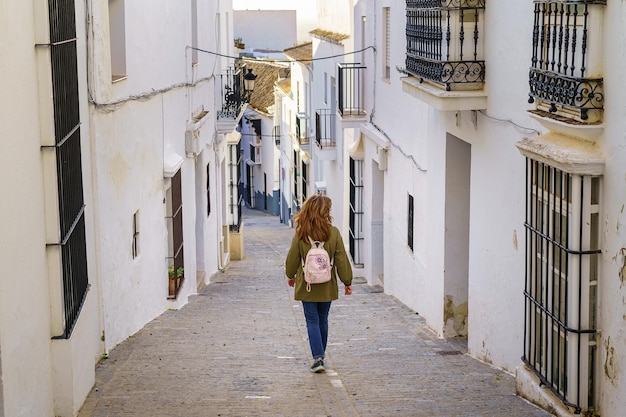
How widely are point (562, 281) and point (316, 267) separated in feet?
7.42

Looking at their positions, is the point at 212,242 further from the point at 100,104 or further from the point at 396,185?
the point at 100,104

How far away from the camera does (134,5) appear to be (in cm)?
1141

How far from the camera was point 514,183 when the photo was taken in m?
8.25

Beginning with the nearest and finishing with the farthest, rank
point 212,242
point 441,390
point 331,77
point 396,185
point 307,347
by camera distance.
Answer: point 441,390, point 307,347, point 396,185, point 212,242, point 331,77

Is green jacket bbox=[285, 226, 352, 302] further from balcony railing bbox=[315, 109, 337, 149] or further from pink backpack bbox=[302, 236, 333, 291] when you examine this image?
balcony railing bbox=[315, 109, 337, 149]

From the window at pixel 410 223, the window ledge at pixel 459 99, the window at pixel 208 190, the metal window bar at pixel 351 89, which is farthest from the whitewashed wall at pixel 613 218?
the window at pixel 208 190

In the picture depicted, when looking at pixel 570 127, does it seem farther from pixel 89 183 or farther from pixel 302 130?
pixel 302 130

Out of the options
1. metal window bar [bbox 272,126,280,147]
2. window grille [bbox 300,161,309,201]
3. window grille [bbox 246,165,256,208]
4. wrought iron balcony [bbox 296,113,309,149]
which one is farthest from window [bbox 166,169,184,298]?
window grille [bbox 246,165,256,208]

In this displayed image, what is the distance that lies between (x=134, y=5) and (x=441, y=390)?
19.8ft

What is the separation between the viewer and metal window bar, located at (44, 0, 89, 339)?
6.48 meters

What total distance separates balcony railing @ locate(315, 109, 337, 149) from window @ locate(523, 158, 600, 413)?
49.3 ft

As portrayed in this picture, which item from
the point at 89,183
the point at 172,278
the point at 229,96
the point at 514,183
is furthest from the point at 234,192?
the point at 514,183

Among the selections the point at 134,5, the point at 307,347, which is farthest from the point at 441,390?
the point at 134,5

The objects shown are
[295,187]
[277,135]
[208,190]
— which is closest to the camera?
[208,190]
